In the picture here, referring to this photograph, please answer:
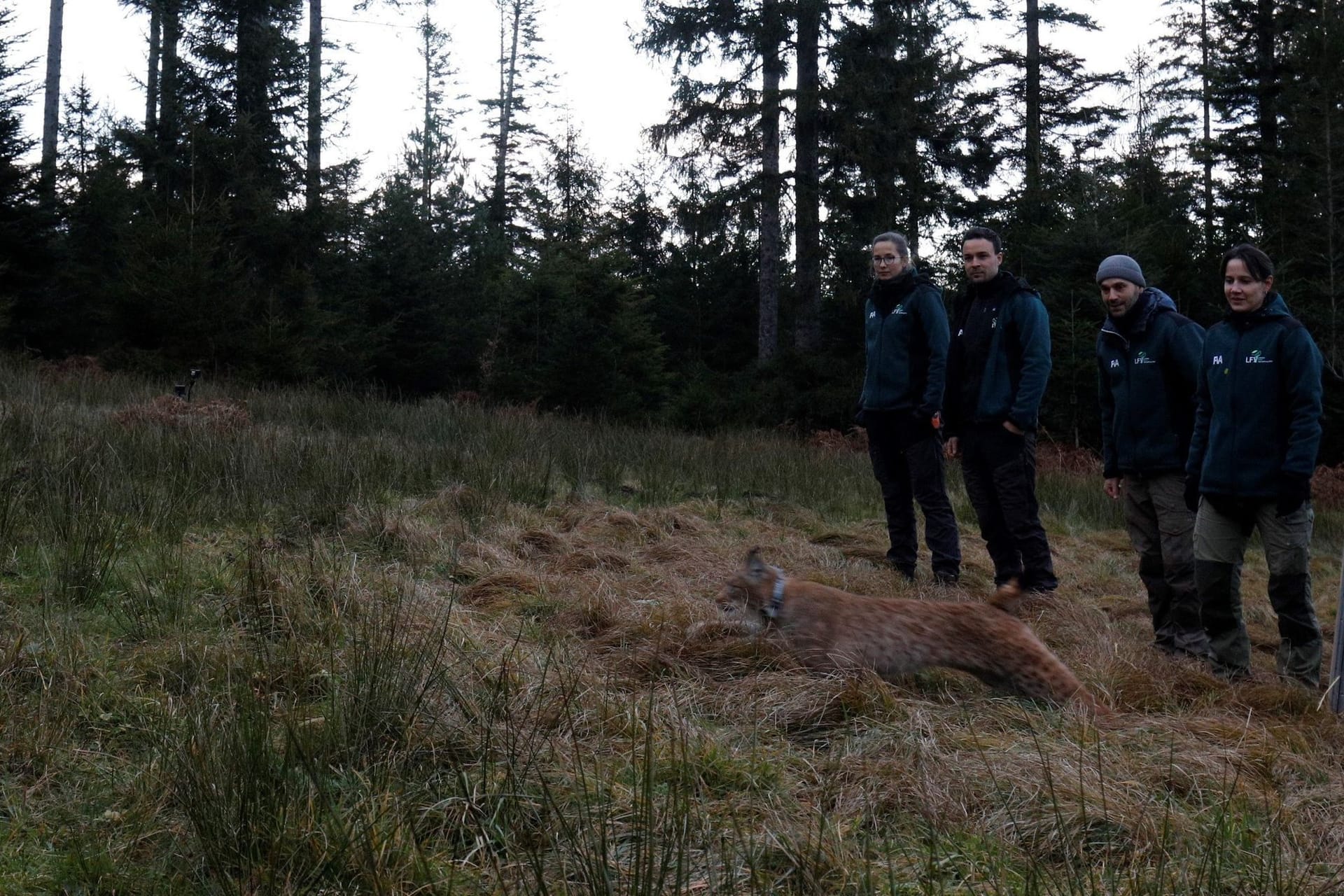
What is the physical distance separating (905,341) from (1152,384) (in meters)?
1.55

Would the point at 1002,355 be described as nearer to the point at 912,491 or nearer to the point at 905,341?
the point at 905,341

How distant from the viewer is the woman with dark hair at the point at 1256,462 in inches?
168

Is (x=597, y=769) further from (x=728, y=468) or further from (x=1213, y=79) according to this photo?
(x=1213, y=79)

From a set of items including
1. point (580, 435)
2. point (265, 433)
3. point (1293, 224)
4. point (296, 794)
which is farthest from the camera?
point (1293, 224)

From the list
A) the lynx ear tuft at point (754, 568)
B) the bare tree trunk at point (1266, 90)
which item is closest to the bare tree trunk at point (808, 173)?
the bare tree trunk at point (1266, 90)

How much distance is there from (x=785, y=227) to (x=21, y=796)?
18.7m

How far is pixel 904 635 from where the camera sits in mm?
3787

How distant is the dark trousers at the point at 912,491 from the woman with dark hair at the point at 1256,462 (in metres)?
1.72

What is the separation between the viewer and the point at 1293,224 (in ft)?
66.7

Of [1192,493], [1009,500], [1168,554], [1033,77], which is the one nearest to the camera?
[1192,493]

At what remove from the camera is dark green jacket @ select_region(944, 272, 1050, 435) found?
5613 mm

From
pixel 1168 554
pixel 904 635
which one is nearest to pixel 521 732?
pixel 904 635

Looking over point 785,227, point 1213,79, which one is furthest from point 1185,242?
point 785,227

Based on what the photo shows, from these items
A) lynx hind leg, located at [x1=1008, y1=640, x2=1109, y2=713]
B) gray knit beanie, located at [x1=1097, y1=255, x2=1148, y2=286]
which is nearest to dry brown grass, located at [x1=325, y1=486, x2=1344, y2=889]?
lynx hind leg, located at [x1=1008, y1=640, x2=1109, y2=713]
